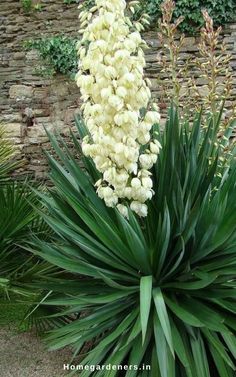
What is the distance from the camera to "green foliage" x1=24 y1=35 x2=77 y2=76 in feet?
18.5

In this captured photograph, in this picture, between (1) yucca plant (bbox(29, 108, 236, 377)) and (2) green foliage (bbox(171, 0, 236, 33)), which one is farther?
(2) green foliage (bbox(171, 0, 236, 33))

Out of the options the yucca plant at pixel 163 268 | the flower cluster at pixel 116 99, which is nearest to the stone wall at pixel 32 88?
the yucca plant at pixel 163 268

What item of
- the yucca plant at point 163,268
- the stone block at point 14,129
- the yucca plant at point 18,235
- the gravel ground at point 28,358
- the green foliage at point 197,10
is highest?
the green foliage at point 197,10

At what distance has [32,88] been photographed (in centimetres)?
583

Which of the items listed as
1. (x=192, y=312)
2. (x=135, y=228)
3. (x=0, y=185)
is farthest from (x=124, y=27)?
(x=0, y=185)

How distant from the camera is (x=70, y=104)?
18.9 feet

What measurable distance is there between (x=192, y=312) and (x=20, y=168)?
3.77 m

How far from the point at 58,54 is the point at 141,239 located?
381 centimetres

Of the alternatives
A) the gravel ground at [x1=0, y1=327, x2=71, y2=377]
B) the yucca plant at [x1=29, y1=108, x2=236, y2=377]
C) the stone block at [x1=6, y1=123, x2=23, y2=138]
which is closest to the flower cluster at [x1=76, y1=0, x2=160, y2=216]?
the yucca plant at [x1=29, y1=108, x2=236, y2=377]

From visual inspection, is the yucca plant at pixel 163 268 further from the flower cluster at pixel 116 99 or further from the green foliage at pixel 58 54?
the green foliage at pixel 58 54

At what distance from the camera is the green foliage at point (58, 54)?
5648mm

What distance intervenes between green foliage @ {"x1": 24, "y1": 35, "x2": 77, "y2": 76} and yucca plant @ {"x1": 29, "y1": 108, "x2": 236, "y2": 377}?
310cm

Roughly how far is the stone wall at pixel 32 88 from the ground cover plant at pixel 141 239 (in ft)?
9.74

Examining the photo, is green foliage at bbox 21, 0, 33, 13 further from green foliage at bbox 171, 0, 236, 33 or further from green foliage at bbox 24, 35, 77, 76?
green foliage at bbox 171, 0, 236, 33
